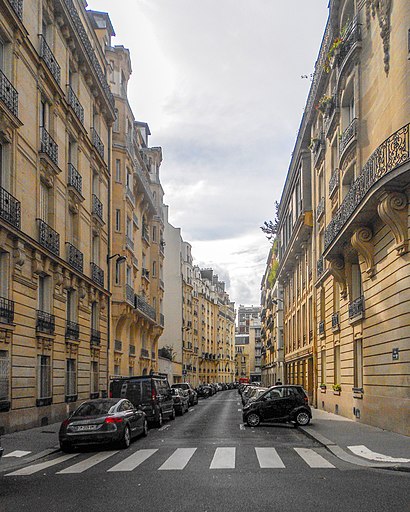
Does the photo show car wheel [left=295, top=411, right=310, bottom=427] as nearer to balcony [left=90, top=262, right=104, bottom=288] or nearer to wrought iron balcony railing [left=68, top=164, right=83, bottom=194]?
wrought iron balcony railing [left=68, top=164, right=83, bottom=194]

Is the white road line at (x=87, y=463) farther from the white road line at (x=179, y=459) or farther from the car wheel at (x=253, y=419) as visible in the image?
the car wheel at (x=253, y=419)

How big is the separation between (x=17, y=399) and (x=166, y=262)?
63337 mm

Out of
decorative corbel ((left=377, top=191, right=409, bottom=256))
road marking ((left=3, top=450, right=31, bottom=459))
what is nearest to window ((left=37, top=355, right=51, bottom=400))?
→ road marking ((left=3, top=450, right=31, bottom=459))

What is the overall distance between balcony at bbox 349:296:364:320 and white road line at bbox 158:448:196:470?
949cm

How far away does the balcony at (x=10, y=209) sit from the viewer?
20.8m

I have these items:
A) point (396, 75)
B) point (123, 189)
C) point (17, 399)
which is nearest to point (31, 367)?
point (17, 399)

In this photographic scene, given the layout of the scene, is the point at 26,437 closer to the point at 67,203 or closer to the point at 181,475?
the point at 181,475

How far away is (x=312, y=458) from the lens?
1459cm

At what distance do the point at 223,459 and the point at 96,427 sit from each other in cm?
391

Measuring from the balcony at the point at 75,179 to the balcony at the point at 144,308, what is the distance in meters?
12.8

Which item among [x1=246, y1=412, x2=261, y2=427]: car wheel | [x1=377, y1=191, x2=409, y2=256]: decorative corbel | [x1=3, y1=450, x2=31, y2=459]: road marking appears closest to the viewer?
[x1=3, y1=450, x2=31, y2=459]: road marking

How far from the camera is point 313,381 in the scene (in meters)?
38.0

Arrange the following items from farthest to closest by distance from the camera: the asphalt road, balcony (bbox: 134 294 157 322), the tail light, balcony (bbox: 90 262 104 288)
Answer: balcony (bbox: 134 294 157 322) < balcony (bbox: 90 262 104 288) < the tail light < the asphalt road

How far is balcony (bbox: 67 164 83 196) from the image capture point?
95.2 feet
